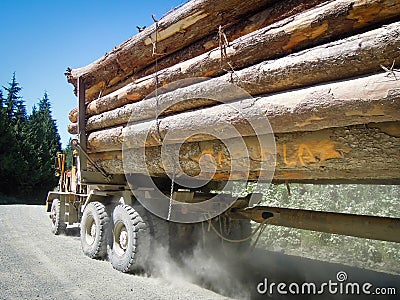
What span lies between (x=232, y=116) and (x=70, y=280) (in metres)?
3.37

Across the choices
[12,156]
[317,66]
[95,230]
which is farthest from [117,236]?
[12,156]

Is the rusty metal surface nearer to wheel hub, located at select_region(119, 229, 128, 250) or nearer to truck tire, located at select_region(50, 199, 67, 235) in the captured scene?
wheel hub, located at select_region(119, 229, 128, 250)

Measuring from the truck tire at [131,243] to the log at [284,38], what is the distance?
2.32m

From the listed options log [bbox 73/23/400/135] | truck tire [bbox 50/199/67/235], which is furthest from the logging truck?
truck tire [bbox 50/199/67/235]

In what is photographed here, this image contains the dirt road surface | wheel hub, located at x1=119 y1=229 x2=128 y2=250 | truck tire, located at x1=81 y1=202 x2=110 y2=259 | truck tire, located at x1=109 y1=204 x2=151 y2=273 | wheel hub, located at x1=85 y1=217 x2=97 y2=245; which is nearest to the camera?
the dirt road surface

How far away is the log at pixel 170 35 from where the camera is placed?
3760mm

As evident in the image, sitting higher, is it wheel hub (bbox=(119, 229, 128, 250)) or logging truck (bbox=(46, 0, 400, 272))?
logging truck (bbox=(46, 0, 400, 272))

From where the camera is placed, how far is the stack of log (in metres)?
2.59

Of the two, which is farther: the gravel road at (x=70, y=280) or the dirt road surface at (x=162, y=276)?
the dirt road surface at (x=162, y=276)

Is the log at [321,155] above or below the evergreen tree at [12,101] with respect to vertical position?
below

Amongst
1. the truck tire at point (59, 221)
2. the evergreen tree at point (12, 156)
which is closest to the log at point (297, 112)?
the truck tire at point (59, 221)

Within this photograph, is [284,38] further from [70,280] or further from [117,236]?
[117,236]

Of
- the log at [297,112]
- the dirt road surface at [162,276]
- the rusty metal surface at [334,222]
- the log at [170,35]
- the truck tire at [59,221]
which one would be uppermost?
the log at [170,35]

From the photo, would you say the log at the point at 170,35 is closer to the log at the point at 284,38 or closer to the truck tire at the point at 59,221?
the log at the point at 284,38
